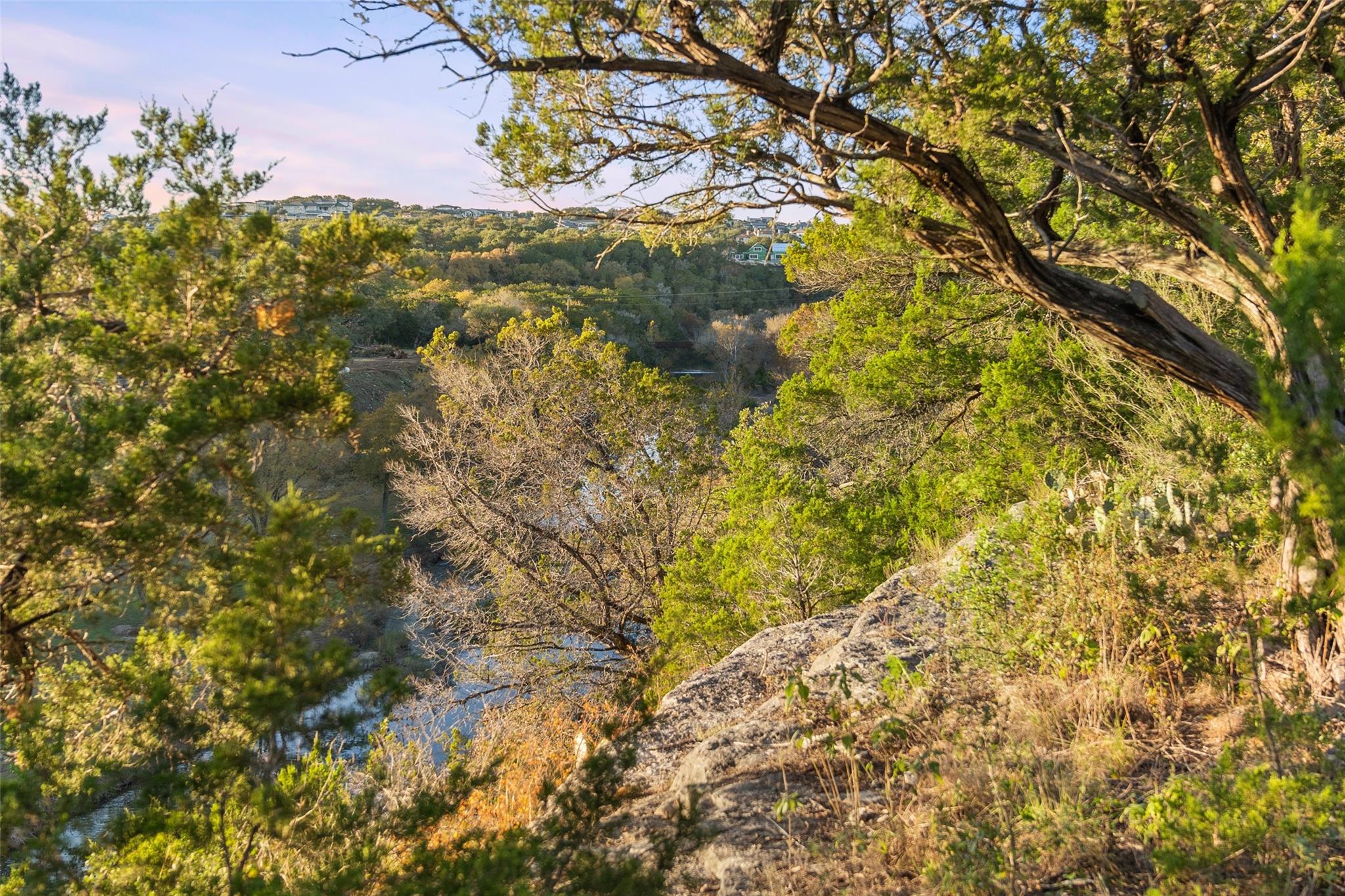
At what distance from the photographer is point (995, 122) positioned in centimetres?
386

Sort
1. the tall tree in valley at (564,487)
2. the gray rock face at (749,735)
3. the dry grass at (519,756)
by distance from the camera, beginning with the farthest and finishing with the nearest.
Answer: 1. the tall tree in valley at (564,487)
2. the dry grass at (519,756)
3. the gray rock face at (749,735)

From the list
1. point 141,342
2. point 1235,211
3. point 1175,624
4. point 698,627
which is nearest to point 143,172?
point 141,342

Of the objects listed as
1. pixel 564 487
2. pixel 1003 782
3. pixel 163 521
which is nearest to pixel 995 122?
pixel 1003 782

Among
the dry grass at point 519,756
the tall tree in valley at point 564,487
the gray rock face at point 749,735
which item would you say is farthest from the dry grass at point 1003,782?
the tall tree in valley at point 564,487

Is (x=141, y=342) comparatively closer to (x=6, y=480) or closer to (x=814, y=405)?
(x=6, y=480)

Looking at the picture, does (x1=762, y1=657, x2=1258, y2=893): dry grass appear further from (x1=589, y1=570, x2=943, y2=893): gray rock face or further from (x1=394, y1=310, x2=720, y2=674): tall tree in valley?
(x1=394, y1=310, x2=720, y2=674): tall tree in valley

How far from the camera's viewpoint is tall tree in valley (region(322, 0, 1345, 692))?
3.51 m

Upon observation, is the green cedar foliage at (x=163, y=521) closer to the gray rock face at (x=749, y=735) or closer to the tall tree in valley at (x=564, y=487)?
the gray rock face at (x=749, y=735)

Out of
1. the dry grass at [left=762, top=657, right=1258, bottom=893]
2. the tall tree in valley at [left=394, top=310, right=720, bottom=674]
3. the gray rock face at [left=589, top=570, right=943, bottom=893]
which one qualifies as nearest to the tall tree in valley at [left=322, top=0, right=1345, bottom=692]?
the dry grass at [left=762, top=657, right=1258, bottom=893]

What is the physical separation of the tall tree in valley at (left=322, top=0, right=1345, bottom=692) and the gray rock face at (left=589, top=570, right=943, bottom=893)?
6.35 ft

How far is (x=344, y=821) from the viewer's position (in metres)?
2.75

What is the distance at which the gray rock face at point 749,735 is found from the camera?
9.96 ft

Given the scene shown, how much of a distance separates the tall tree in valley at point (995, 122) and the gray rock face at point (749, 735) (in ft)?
6.35

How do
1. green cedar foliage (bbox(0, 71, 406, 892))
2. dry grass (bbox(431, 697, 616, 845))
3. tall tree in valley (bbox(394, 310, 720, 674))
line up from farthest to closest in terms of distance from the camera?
tall tree in valley (bbox(394, 310, 720, 674)) < dry grass (bbox(431, 697, 616, 845)) < green cedar foliage (bbox(0, 71, 406, 892))
